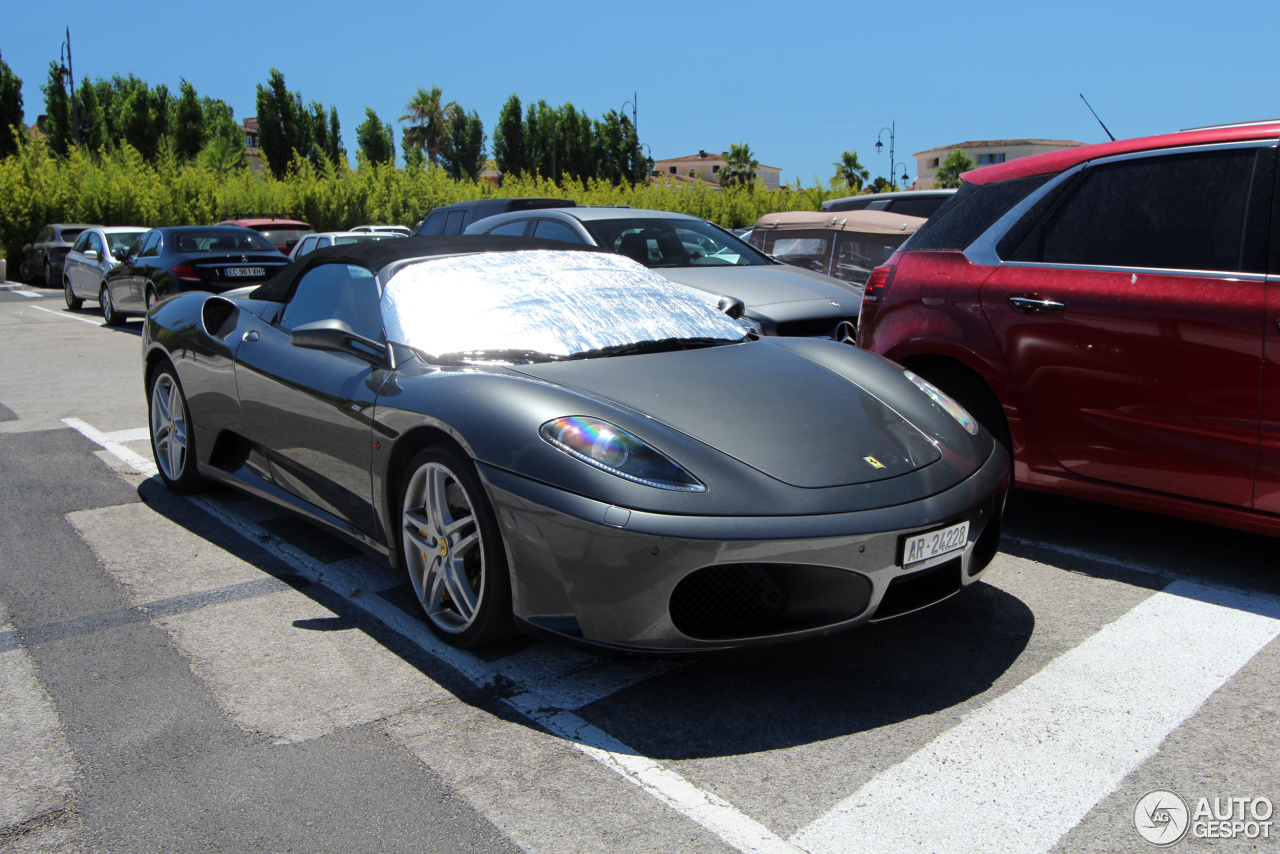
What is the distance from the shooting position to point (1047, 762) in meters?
2.62

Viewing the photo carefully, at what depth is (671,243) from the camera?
8305 millimetres

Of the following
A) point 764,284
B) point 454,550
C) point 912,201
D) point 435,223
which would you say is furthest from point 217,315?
point 912,201

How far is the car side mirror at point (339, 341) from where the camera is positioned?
148 inches

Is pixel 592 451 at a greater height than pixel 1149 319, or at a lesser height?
lesser

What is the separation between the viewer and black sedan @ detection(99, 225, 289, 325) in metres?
13.0

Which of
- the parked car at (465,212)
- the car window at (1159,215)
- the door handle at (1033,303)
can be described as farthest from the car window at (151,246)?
the car window at (1159,215)

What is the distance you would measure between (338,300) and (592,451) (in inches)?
69.9

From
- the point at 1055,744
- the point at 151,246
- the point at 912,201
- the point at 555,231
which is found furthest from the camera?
the point at 151,246

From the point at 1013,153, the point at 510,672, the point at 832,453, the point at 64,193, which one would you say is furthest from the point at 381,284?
the point at 1013,153

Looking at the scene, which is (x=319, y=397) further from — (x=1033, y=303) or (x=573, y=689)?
(x=1033, y=303)

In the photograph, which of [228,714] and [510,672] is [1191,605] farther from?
[228,714]

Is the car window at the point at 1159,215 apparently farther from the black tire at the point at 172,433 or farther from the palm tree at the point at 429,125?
the palm tree at the point at 429,125

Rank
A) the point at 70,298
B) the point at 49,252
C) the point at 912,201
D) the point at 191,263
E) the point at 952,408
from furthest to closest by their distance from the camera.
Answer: the point at 49,252 < the point at 70,298 < the point at 191,263 < the point at 912,201 < the point at 952,408

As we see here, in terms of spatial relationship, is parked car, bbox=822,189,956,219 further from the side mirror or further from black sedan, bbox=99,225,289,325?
black sedan, bbox=99,225,289,325
